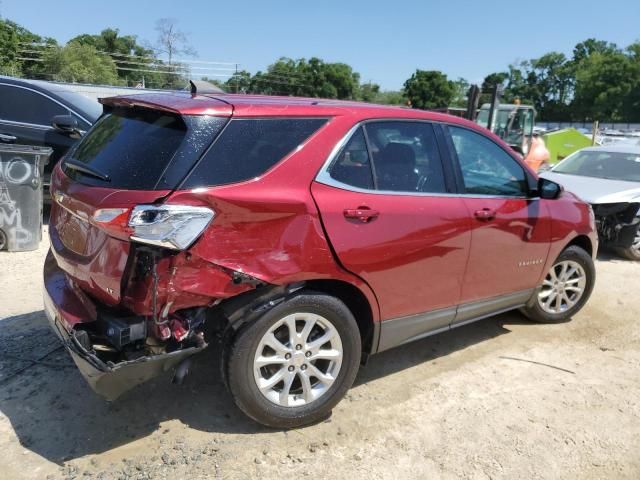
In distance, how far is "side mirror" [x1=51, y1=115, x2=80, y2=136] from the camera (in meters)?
6.62

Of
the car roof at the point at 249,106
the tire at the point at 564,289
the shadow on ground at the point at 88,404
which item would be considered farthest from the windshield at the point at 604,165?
the car roof at the point at 249,106

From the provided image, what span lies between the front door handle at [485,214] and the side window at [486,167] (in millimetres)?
137

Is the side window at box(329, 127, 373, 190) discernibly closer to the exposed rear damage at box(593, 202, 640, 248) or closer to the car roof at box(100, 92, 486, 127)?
the car roof at box(100, 92, 486, 127)

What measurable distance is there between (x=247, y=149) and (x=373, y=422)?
1732 millimetres

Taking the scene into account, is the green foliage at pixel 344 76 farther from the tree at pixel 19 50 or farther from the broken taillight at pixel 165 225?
the broken taillight at pixel 165 225

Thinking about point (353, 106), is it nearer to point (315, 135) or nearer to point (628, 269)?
point (315, 135)

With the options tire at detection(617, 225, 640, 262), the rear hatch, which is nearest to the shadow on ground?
the rear hatch

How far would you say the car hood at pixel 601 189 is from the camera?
6.81m

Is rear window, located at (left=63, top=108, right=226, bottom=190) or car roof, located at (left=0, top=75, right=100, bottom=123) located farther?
car roof, located at (left=0, top=75, right=100, bottom=123)

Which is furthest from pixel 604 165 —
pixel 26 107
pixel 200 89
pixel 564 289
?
pixel 26 107

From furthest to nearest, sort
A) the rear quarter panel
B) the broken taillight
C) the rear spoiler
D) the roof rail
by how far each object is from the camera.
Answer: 1. the rear quarter panel
2. the roof rail
3. the rear spoiler
4. the broken taillight

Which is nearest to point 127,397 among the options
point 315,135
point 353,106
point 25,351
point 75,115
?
point 25,351

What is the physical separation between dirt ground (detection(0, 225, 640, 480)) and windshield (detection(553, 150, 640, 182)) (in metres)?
4.38

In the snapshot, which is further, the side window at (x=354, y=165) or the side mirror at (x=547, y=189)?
the side mirror at (x=547, y=189)
